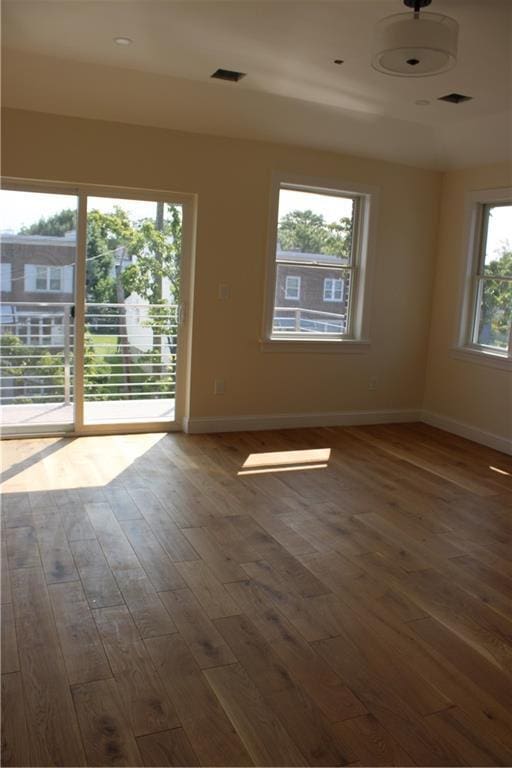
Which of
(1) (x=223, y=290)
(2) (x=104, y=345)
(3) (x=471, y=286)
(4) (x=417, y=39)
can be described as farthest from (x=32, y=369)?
(3) (x=471, y=286)

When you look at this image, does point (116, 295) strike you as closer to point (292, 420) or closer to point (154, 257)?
point (154, 257)

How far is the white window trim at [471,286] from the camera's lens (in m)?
5.67

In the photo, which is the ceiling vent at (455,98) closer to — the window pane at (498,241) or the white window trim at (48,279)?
the window pane at (498,241)

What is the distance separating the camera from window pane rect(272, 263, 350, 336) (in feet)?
18.8

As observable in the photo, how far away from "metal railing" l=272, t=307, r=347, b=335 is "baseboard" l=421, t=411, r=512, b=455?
50.2 inches

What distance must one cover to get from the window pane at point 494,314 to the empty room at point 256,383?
1.1 inches

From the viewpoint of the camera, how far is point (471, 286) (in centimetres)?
594

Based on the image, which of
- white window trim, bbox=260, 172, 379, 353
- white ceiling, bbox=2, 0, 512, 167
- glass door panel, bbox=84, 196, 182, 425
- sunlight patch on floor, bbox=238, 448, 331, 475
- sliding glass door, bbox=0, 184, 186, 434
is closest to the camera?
white ceiling, bbox=2, 0, 512, 167

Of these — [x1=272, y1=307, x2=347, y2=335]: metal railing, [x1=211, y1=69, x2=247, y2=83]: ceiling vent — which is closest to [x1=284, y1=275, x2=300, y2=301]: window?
[x1=272, y1=307, x2=347, y2=335]: metal railing

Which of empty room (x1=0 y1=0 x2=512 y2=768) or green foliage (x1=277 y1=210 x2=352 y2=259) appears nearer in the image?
empty room (x1=0 y1=0 x2=512 y2=768)

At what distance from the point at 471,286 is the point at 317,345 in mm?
1523

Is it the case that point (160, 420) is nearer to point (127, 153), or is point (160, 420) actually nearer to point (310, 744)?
point (127, 153)

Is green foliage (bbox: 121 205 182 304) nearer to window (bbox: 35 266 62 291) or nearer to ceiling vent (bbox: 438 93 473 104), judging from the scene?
window (bbox: 35 266 62 291)

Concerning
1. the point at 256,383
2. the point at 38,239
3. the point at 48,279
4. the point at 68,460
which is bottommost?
the point at 68,460
